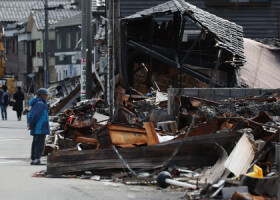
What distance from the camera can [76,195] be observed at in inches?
444

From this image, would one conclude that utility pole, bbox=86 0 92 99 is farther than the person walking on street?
No

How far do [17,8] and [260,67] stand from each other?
82.8 metres

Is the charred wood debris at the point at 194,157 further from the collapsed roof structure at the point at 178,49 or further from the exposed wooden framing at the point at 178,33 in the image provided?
the exposed wooden framing at the point at 178,33

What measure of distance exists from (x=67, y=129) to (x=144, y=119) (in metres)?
1.94

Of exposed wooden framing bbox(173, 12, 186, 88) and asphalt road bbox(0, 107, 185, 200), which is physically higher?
exposed wooden framing bbox(173, 12, 186, 88)

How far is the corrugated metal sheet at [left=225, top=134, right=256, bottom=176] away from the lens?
1223 centimetres

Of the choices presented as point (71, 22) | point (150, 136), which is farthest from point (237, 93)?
point (71, 22)

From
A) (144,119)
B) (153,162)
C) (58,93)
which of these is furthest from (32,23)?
(153,162)

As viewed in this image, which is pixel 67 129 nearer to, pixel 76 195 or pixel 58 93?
pixel 76 195

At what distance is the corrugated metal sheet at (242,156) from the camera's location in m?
12.2

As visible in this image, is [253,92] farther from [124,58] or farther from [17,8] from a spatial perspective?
[17,8]

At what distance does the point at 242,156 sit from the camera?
12609 mm

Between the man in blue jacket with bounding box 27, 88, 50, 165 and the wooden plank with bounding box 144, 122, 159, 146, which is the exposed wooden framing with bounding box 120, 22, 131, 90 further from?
the wooden plank with bounding box 144, 122, 159, 146

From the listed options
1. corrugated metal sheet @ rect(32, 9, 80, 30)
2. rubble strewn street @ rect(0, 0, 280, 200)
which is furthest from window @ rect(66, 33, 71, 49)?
rubble strewn street @ rect(0, 0, 280, 200)
